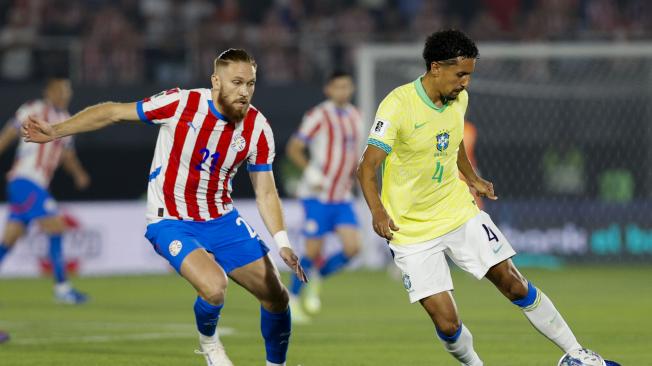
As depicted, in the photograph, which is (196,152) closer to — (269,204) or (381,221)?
(269,204)

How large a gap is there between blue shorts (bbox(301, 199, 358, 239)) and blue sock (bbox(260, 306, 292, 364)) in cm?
566

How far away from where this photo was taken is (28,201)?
1501cm

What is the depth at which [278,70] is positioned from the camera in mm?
20344

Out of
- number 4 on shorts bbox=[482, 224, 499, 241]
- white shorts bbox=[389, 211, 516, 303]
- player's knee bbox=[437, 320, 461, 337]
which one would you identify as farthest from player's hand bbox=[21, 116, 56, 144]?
number 4 on shorts bbox=[482, 224, 499, 241]

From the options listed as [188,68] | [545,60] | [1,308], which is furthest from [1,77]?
[545,60]

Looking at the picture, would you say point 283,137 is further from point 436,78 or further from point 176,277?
point 436,78

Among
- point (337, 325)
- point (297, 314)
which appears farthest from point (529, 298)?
point (297, 314)

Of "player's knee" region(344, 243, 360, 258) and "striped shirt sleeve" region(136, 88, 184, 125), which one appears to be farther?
"player's knee" region(344, 243, 360, 258)

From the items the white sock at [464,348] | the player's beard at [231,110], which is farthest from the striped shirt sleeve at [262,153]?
the white sock at [464,348]

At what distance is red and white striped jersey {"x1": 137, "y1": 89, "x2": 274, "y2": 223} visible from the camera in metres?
7.69

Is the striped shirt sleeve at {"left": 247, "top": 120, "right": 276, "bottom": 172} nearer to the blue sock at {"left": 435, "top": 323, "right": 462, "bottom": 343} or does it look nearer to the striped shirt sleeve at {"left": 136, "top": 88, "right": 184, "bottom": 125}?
the striped shirt sleeve at {"left": 136, "top": 88, "right": 184, "bottom": 125}

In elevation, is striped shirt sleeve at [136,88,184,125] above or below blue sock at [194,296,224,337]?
above

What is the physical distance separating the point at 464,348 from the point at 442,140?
119 cm

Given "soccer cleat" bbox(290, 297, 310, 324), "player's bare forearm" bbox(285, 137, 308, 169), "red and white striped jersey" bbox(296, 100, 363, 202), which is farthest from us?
"player's bare forearm" bbox(285, 137, 308, 169)
